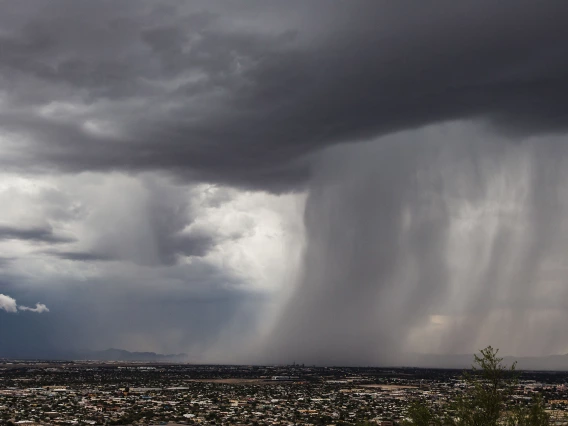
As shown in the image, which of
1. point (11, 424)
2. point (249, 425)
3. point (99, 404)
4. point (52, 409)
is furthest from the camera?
point (99, 404)

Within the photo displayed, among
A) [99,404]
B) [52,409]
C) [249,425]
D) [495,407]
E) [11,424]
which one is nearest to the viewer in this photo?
[495,407]

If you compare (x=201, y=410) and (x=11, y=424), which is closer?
(x=11, y=424)

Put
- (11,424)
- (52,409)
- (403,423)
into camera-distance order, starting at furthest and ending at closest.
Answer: (52,409) → (11,424) → (403,423)

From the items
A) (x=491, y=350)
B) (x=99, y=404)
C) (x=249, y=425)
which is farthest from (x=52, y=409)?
(x=491, y=350)

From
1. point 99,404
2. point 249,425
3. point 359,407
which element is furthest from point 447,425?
point 99,404

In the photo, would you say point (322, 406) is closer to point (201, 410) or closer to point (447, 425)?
point (201, 410)

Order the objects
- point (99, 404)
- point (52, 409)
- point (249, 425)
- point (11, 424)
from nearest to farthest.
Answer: point (11, 424) < point (249, 425) < point (52, 409) < point (99, 404)

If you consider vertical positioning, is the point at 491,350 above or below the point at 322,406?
above

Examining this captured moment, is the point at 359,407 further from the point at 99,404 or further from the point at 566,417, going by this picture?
the point at 566,417

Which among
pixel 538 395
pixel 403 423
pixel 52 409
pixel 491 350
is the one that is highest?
pixel 491 350
